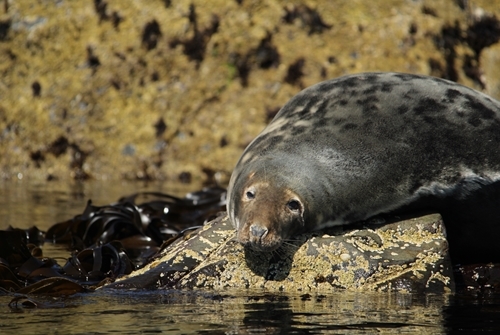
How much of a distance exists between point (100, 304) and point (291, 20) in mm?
10290

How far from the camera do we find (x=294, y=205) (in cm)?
500

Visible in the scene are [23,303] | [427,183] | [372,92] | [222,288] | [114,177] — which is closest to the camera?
[23,303]

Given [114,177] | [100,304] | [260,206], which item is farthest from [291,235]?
[114,177]

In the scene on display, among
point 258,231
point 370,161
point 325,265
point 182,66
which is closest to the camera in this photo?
point 258,231

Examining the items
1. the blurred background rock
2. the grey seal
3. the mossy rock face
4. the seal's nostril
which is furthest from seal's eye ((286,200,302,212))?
the blurred background rock

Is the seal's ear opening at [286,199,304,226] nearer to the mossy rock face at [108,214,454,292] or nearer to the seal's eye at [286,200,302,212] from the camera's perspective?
the seal's eye at [286,200,302,212]

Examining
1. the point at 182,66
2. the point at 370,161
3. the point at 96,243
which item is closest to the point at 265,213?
the point at 370,161

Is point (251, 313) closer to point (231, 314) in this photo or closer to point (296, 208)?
point (231, 314)

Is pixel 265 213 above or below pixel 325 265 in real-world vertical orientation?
above

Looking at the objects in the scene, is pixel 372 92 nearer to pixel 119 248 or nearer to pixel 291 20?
pixel 119 248

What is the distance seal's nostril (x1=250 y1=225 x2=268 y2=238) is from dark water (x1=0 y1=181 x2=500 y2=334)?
31cm

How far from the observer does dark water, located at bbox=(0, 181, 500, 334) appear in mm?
3652

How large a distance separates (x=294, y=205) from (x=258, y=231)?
36 centimetres

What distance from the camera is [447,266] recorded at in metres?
4.87
